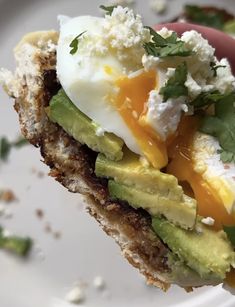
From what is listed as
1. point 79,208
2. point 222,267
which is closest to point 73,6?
point 79,208

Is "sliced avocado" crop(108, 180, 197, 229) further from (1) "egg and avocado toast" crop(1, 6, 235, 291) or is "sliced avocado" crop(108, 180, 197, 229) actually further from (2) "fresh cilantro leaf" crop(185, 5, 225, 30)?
(2) "fresh cilantro leaf" crop(185, 5, 225, 30)

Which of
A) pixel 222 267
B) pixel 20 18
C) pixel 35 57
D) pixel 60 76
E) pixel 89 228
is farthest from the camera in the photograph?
pixel 20 18

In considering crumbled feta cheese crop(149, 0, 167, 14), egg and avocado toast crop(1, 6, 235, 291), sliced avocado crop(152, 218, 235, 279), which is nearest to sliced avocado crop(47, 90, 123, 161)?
egg and avocado toast crop(1, 6, 235, 291)

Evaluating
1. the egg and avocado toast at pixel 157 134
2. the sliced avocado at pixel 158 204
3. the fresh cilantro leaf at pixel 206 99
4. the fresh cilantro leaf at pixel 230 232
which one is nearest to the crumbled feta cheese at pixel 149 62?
the egg and avocado toast at pixel 157 134

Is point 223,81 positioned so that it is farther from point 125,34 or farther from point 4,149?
point 4,149

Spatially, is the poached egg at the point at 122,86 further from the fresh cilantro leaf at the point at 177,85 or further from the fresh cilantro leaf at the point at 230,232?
the fresh cilantro leaf at the point at 230,232

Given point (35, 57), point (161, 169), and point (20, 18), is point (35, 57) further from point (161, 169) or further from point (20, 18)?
point (20, 18)

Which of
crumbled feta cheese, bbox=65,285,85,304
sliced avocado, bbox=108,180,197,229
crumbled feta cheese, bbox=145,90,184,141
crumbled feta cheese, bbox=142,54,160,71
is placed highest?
crumbled feta cheese, bbox=142,54,160,71
